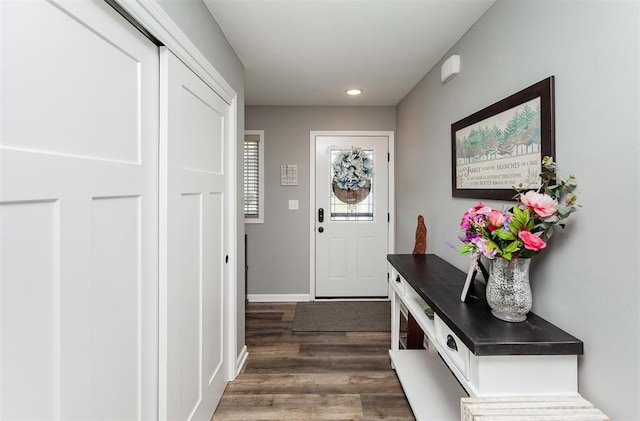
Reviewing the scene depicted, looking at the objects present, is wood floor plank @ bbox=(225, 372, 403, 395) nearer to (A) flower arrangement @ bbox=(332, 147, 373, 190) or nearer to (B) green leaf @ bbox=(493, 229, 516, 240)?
(B) green leaf @ bbox=(493, 229, 516, 240)

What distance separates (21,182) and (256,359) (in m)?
2.16

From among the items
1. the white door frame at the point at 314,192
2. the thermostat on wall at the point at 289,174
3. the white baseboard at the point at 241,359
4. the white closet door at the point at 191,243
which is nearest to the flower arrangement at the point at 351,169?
the white door frame at the point at 314,192

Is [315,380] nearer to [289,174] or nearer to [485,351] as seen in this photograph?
[485,351]

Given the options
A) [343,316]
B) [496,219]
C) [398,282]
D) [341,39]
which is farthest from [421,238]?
[341,39]

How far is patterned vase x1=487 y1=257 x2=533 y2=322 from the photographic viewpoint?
1.17m

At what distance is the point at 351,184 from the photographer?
372cm

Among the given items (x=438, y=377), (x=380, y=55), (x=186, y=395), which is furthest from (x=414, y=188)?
(x=186, y=395)

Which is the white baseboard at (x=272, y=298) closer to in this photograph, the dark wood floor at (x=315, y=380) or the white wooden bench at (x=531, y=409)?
the dark wood floor at (x=315, y=380)

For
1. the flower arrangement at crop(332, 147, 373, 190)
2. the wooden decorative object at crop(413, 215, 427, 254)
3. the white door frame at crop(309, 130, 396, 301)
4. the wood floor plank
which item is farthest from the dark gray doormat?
the flower arrangement at crop(332, 147, 373, 190)

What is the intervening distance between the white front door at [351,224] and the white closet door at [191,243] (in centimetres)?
181

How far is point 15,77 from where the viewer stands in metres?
0.71

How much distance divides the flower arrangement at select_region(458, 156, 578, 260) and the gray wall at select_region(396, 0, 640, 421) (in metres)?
0.06

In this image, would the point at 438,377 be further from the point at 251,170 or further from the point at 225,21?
the point at 251,170

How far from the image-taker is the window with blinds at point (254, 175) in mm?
3684
